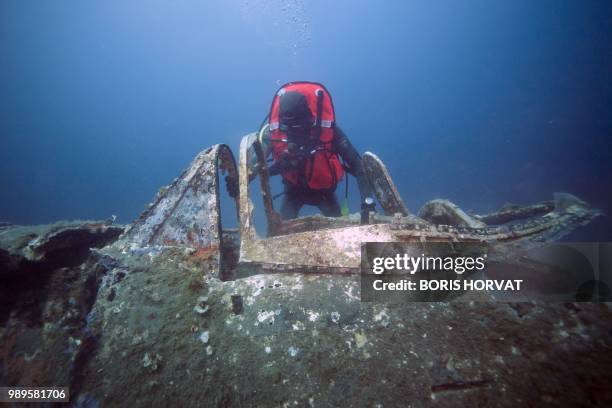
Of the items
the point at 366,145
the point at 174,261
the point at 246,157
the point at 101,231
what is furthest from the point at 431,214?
the point at 366,145

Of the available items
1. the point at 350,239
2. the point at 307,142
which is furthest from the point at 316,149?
the point at 350,239

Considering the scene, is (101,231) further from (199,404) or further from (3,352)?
(199,404)

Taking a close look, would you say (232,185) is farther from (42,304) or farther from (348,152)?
(348,152)

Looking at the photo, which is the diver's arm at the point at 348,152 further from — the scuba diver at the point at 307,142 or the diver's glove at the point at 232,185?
the diver's glove at the point at 232,185

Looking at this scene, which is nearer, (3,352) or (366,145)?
(3,352)

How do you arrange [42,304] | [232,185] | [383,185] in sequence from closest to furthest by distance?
[42,304] < [232,185] < [383,185]

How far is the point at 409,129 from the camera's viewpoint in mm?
85562

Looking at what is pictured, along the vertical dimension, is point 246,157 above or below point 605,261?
above

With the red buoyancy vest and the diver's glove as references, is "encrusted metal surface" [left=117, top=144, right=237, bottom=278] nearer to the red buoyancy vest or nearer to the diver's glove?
the diver's glove

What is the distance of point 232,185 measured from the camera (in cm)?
284

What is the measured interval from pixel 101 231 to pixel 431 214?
3.49m

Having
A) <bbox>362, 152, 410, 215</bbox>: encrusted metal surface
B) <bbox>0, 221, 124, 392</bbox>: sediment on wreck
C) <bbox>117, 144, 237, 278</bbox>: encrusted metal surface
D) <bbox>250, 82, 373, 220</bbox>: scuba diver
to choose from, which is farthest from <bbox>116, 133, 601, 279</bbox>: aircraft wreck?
<bbox>250, 82, 373, 220</bbox>: scuba diver

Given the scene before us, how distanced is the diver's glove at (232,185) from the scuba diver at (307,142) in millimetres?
2178

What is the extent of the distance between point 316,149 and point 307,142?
8.8 inches
